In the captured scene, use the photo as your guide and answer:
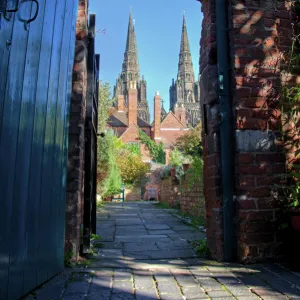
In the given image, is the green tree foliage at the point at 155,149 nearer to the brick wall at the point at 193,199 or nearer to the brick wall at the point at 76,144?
the brick wall at the point at 193,199

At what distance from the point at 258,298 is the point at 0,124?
1760 mm

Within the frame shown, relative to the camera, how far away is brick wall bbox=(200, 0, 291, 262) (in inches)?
110

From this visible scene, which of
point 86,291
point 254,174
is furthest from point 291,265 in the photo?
point 86,291

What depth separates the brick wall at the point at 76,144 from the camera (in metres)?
2.87

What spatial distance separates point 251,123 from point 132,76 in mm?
64161

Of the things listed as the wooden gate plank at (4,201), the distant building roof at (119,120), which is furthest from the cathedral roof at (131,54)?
the wooden gate plank at (4,201)

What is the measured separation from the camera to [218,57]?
3.02 metres

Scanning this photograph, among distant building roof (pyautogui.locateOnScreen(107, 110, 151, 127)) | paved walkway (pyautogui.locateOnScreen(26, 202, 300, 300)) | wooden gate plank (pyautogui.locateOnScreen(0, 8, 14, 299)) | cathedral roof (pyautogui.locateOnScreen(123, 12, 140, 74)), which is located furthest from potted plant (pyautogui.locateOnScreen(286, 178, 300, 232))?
cathedral roof (pyautogui.locateOnScreen(123, 12, 140, 74))

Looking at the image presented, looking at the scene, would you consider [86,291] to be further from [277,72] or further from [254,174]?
[277,72]

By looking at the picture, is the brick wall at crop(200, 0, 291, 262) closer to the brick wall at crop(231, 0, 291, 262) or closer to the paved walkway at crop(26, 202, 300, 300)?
the brick wall at crop(231, 0, 291, 262)

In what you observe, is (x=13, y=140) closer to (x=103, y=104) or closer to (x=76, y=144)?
(x=76, y=144)

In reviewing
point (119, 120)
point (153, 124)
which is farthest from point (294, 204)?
point (119, 120)

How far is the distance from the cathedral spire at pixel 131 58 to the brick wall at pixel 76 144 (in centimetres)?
6253

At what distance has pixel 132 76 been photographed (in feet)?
214
